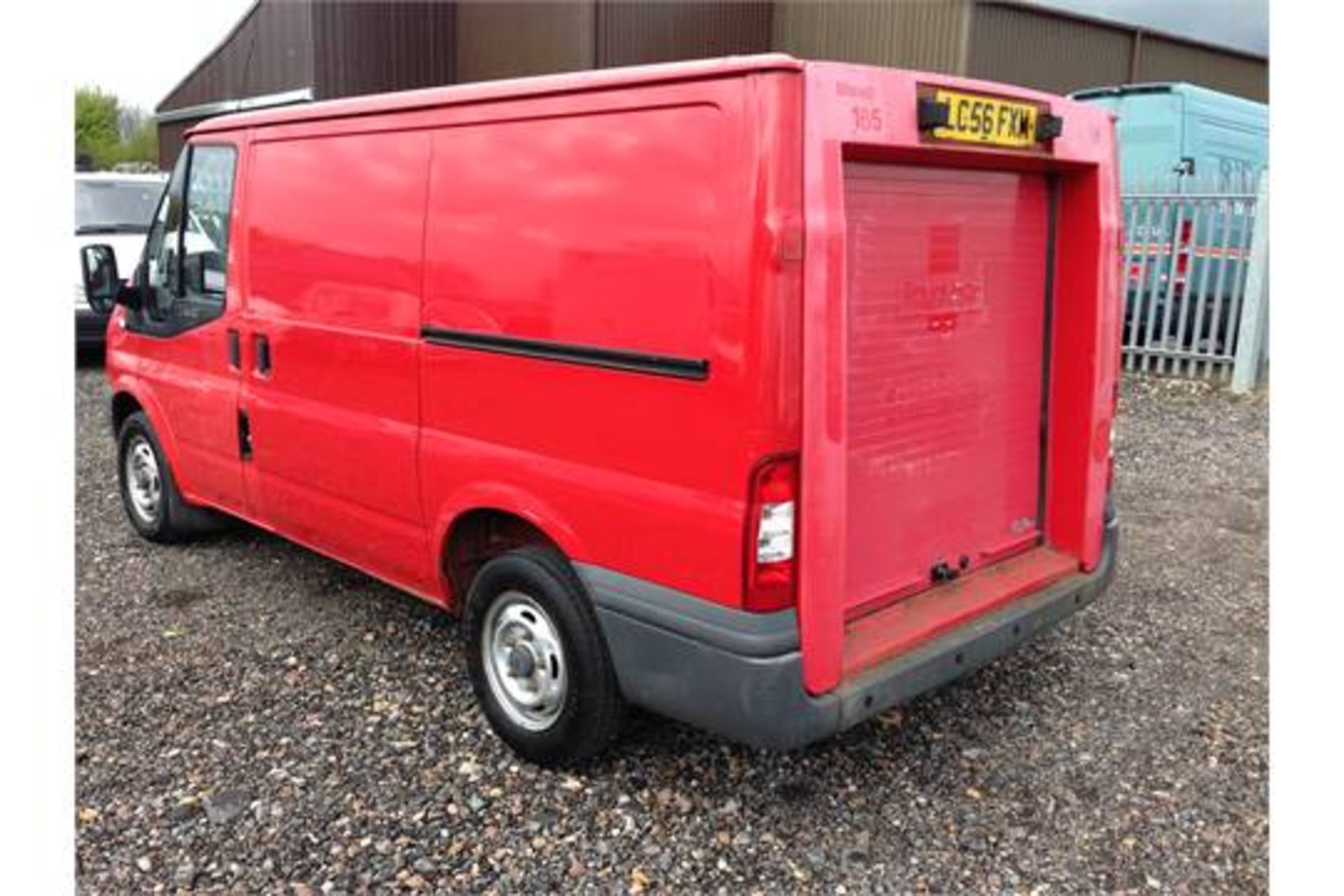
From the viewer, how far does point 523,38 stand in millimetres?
17547

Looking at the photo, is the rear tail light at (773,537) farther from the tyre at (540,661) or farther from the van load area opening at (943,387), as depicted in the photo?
the tyre at (540,661)

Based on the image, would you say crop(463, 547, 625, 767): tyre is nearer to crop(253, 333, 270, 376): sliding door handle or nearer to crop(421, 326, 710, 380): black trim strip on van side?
crop(421, 326, 710, 380): black trim strip on van side

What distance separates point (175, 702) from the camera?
386cm

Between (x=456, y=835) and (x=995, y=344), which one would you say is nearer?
(x=456, y=835)

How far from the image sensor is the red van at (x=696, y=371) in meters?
2.68

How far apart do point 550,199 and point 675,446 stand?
2.78 feet

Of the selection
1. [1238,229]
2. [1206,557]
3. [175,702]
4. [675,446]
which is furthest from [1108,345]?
[1238,229]

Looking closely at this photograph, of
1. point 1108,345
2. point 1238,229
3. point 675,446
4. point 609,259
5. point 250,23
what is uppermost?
point 250,23

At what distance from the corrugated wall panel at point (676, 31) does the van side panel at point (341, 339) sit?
43.5ft

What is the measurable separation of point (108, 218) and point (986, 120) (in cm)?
1119

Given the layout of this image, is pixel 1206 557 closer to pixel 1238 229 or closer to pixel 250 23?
pixel 1238 229

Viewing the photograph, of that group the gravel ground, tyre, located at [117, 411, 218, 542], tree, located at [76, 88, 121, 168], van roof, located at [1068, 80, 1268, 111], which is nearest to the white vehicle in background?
tyre, located at [117, 411, 218, 542]

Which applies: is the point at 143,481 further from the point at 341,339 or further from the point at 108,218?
the point at 108,218

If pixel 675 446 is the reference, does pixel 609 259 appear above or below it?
above
